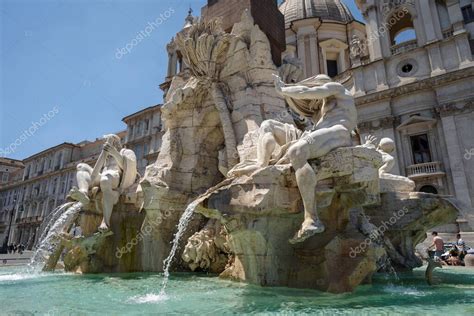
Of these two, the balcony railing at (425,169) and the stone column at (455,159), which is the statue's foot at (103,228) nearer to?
the stone column at (455,159)

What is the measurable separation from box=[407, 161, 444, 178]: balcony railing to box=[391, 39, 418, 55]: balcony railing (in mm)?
10335

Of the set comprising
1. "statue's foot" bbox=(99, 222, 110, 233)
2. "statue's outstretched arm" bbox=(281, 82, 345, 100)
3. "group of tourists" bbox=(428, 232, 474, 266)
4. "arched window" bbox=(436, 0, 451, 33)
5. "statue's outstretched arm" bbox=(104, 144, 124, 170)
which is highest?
"arched window" bbox=(436, 0, 451, 33)

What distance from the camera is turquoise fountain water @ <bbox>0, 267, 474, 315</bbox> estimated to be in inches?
151

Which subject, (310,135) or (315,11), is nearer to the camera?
(310,135)

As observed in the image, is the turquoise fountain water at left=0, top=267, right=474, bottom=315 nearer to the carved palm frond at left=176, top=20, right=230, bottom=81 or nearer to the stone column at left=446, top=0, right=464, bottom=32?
the carved palm frond at left=176, top=20, right=230, bottom=81

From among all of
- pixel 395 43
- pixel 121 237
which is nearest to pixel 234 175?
pixel 121 237

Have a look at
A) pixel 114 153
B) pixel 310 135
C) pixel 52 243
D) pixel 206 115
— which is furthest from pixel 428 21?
pixel 52 243

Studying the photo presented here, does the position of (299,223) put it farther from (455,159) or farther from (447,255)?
(455,159)

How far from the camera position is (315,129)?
215 inches

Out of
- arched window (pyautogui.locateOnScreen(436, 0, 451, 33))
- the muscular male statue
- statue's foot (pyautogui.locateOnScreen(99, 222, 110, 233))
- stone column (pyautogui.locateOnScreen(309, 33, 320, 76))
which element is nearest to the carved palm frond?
the muscular male statue

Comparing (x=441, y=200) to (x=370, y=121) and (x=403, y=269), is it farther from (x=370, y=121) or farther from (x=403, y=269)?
(x=370, y=121)

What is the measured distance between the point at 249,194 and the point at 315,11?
4007 centimetres

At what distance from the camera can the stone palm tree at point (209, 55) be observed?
843cm

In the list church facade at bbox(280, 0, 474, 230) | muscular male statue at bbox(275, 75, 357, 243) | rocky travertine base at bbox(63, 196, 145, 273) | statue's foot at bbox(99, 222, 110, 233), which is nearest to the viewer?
muscular male statue at bbox(275, 75, 357, 243)
